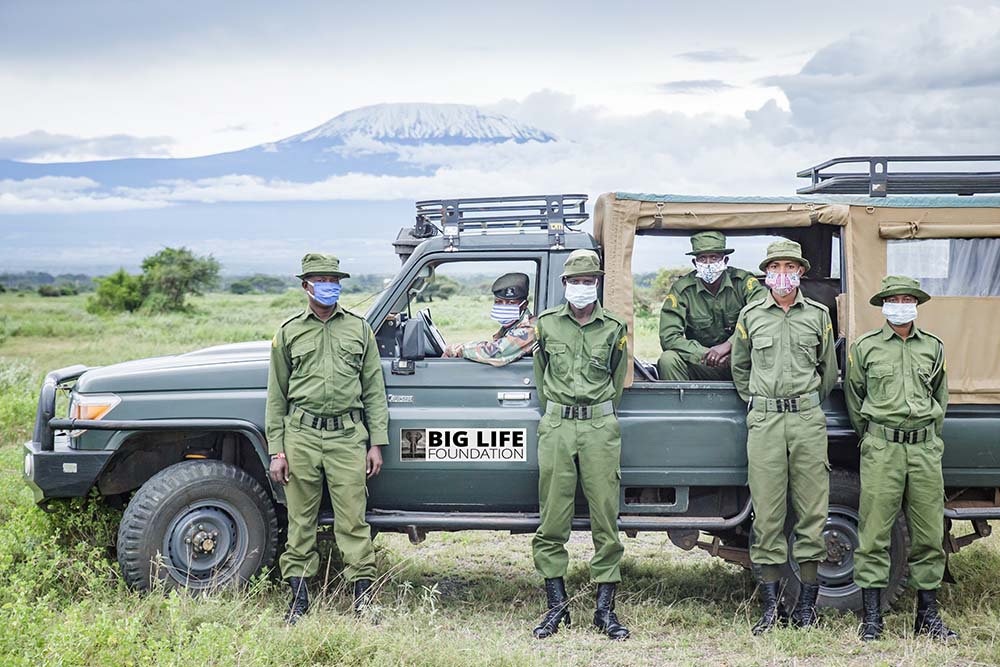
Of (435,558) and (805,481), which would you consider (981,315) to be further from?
(435,558)

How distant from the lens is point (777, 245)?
517 centimetres

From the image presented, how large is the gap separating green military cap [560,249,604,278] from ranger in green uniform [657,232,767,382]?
2.36 feet

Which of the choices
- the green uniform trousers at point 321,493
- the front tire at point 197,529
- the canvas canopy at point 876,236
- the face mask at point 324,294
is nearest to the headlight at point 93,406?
the front tire at point 197,529

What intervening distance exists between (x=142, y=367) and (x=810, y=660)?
3.87m

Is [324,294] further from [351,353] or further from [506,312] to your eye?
[506,312]

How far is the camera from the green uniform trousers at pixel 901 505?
16.5 feet

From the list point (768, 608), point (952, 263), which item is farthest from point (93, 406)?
point (952, 263)

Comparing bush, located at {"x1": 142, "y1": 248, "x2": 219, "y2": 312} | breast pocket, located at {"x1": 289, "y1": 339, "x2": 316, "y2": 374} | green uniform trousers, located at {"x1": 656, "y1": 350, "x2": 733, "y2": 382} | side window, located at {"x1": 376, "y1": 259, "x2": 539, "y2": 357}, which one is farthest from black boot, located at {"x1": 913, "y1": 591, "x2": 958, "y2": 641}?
bush, located at {"x1": 142, "y1": 248, "x2": 219, "y2": 312}

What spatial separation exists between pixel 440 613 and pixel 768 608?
179 centimetres

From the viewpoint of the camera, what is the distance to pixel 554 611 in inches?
205

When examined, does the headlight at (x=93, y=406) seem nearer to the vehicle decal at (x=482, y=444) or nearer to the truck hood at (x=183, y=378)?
the truck hood at (x=183, y=378)

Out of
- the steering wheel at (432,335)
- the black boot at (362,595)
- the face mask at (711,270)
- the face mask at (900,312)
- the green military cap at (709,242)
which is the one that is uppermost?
the green military cap at (709,242)

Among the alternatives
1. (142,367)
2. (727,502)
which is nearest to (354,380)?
(142,367)

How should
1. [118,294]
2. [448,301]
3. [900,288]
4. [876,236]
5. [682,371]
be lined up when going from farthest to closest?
[118,294]
[448,301]
[682,371]
[876,236]
[900,288]
